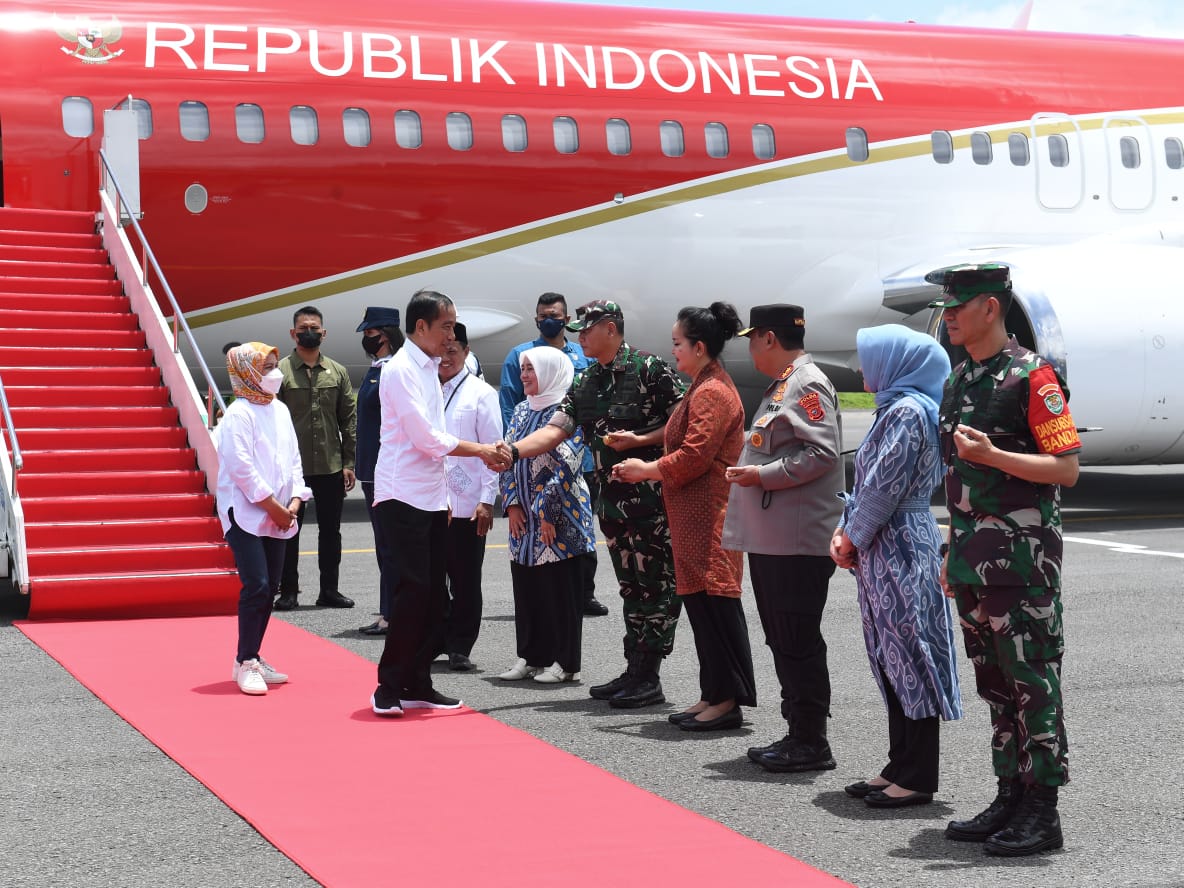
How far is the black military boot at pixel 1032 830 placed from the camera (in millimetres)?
4262

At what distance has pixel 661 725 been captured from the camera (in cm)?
590

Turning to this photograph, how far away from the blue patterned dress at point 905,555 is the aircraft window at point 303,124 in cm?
823

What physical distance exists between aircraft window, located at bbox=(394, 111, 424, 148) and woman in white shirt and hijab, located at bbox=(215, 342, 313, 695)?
5889 millimetres

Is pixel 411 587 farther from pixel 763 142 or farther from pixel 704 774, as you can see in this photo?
pixel 763 142

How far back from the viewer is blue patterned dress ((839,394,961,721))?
15.3ft

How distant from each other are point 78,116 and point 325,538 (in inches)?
182

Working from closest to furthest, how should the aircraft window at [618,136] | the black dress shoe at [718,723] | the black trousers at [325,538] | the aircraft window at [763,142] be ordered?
1. the black dress shoe at [718,723]
2. the black trousers at [325,538]
3. the aircraft window at [618,136]
4. the aircraft window at [763,142]

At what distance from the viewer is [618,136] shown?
13.0m

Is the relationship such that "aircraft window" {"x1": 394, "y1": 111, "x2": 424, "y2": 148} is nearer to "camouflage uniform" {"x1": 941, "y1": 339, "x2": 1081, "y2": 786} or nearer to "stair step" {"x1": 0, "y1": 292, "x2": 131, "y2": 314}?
"stair step" {"x1": 0, "y1": 292, "x2": 131, "y2": 314}

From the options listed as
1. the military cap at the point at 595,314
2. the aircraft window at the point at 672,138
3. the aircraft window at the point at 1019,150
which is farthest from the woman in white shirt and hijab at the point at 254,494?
the aircraft window at the point at 1019,150

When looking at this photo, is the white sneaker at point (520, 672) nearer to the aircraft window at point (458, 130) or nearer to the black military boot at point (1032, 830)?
the black military boot at point (1032, 830)

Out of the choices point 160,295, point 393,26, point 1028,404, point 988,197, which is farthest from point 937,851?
point 988,197

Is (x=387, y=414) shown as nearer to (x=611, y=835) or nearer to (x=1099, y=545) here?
(x=611, y=835)

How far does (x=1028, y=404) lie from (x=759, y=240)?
966 centimetres
